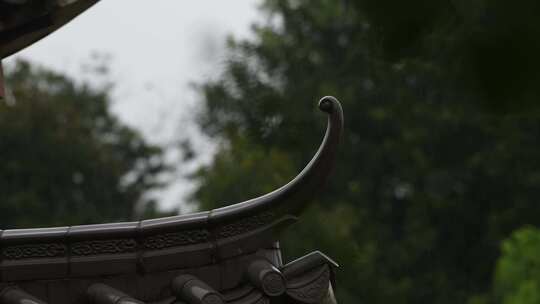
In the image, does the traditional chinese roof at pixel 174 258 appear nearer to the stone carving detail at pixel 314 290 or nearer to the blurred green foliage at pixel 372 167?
the stone carving detail at pixel 314 290

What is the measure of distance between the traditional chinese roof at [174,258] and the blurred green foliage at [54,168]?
66.8ft

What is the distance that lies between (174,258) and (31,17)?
2.79 ft

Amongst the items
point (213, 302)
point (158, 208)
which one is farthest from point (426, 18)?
point (158, 208)

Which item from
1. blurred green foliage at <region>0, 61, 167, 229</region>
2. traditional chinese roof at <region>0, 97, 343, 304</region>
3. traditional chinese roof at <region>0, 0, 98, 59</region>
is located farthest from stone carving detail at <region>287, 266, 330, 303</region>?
blurred green foliage at <region>0, 61, 167, 229</region>

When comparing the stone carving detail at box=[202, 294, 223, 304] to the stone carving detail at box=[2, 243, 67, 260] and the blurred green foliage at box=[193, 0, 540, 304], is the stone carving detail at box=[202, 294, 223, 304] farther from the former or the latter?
the blurred green foliage at box=[193, 0, 540, 304]

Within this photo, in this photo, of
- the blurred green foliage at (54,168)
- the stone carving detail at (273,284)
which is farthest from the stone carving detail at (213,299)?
the blurred green foliage at (54,168)

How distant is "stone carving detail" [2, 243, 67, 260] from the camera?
399 cm

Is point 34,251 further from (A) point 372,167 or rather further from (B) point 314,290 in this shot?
(A) point 372,167

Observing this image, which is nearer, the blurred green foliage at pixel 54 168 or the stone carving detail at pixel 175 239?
the stone carving detail at pixel 175 239

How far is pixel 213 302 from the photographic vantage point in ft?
12.9

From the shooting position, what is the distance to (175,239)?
13.4ft

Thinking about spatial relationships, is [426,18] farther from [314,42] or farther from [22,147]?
[22,147]

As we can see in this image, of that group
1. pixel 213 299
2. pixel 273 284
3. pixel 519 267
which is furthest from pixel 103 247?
pixel 519 267

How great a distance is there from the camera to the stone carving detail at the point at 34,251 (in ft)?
13.1
